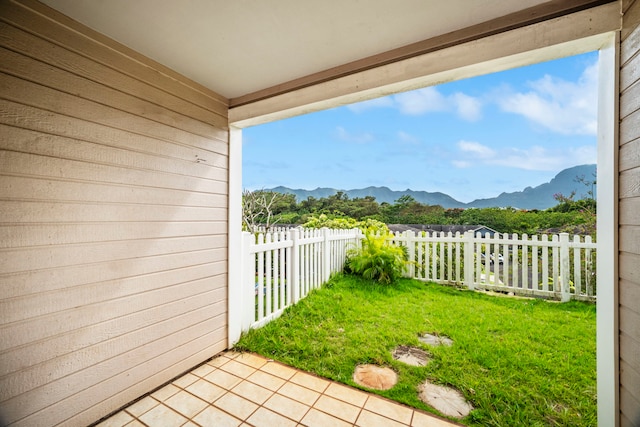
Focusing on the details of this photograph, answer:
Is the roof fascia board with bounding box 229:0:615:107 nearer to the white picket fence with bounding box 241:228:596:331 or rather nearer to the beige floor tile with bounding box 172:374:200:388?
the white picket fence with bounding box 241:228:596:331

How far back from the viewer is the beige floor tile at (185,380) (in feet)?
6.19

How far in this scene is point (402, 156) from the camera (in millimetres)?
23547

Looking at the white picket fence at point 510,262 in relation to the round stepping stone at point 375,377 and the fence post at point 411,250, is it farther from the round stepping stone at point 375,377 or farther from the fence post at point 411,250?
the round stepping stone at point 375,377

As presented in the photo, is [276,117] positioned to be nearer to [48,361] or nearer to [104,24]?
[104,24]

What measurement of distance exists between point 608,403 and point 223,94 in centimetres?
328

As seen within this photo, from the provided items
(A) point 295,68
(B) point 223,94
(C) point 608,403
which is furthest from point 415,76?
(C) point 608,403

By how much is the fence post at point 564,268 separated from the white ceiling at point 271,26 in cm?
367

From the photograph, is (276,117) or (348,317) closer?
(276,117)

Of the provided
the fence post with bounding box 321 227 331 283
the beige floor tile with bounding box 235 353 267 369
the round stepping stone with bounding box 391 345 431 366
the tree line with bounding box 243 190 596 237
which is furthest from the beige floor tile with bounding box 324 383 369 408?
the tree line with bounding box 243 190 596 237

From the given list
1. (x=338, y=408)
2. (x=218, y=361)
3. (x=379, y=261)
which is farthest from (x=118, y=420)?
(x=379, y=261)

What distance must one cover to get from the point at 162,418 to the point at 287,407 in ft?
2.59

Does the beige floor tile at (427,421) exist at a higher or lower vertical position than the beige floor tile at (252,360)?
higher

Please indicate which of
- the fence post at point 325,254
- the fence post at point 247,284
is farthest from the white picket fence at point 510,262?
the fence post at point 247,284

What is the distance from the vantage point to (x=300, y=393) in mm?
1793
